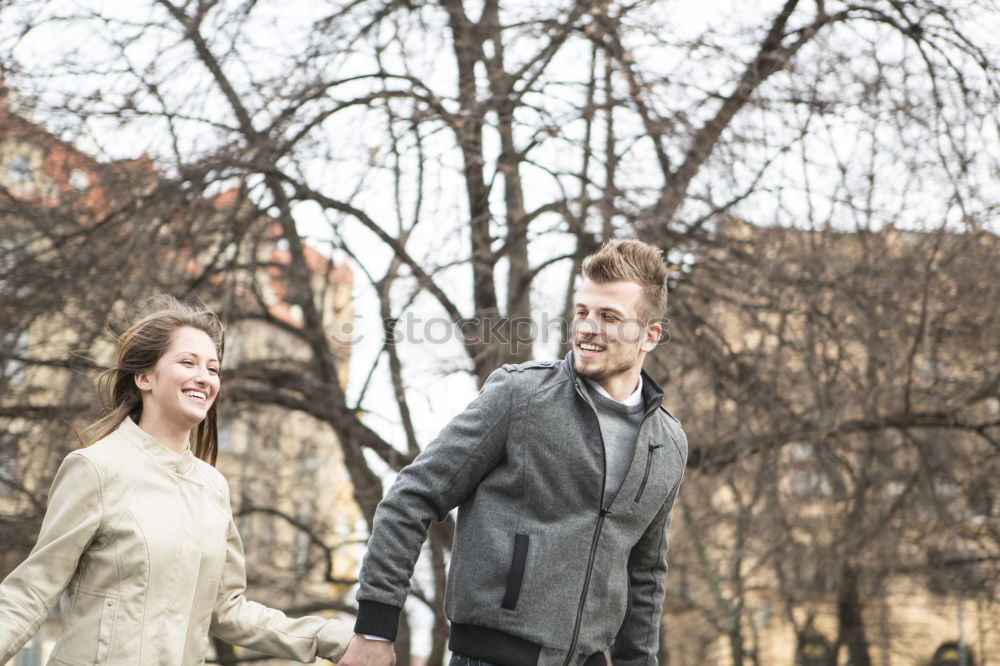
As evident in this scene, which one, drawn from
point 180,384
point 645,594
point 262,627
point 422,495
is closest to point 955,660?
point 645,594

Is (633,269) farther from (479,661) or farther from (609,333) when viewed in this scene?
(479,661)

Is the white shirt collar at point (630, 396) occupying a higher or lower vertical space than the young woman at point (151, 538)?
higher

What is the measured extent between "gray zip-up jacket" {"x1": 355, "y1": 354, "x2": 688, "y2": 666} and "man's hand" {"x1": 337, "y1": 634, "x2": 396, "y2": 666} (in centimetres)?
4

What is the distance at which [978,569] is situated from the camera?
28.8ft

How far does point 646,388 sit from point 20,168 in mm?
5743

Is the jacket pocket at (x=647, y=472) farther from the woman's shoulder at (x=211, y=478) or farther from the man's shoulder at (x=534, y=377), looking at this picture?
the woman's shoulder at (x=211, y=478)

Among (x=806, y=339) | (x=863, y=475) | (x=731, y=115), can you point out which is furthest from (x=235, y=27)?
(x=863, y=475)

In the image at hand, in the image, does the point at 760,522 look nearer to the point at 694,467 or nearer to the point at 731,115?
the point at 694,467

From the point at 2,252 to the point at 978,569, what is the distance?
23.5 feet

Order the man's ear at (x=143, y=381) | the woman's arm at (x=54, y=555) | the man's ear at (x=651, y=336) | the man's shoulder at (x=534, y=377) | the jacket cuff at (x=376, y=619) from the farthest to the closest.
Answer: the man's ear at (x=651, y=336)
the man's ear at (x=143, y=381)
the man's shoulder at (x=534, y=377)
the jacket cuff at (x=376, y=619)
the woman's arm at (x=54, y=555)

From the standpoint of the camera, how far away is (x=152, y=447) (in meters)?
3.08

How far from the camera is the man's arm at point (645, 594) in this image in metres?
3.35

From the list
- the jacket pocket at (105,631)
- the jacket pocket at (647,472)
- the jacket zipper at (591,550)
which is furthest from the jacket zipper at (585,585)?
the jacket pocket at (105,631)

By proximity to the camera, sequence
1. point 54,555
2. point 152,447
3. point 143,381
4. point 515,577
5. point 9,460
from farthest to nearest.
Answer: point 9,460
point 143,381
point 152,447
point 515,577
point 54,555
